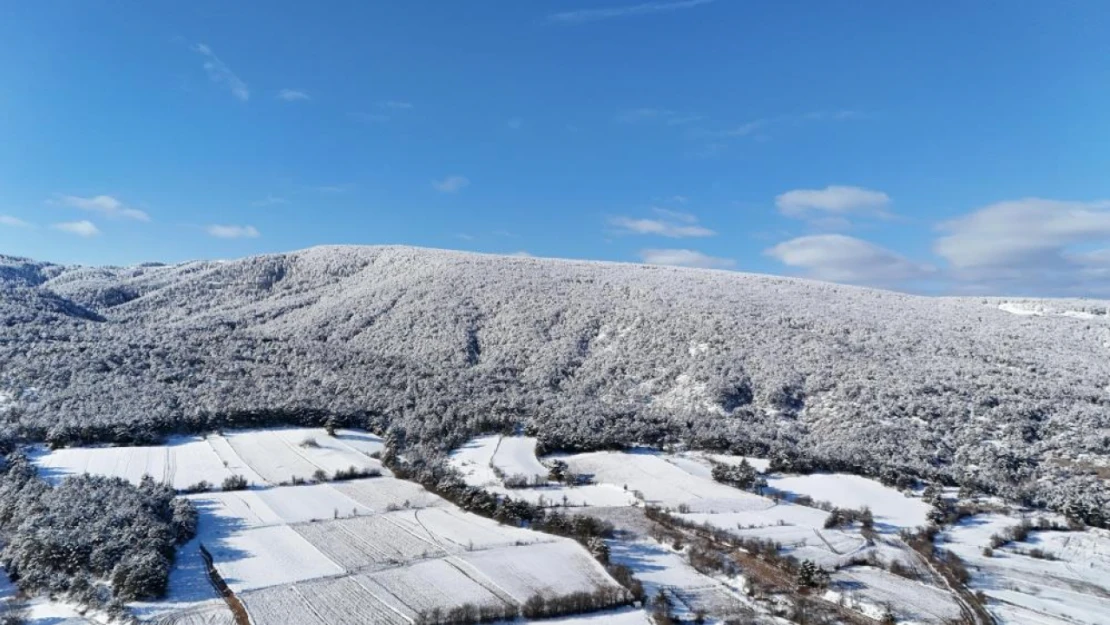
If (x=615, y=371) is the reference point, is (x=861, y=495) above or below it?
below

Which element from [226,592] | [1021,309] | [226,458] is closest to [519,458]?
[226,458]

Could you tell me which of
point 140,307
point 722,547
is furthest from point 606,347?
point 140,307

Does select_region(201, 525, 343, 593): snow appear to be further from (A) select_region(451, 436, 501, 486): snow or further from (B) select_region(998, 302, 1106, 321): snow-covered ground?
(B) select_region(998, 302, 1106, 321): snow-covered ground

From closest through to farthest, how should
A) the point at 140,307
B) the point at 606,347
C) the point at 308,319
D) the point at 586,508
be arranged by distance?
the point at 586,508
the point at 606,347
the point at 308,319
the point at 140,307

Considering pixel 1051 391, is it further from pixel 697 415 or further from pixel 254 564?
pixel 254 564

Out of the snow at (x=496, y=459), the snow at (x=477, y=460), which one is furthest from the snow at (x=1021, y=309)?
the snow at (x=477, y=460)

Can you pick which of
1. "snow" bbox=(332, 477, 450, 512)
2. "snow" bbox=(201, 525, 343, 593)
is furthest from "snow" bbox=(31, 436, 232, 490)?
"snow" bbox=(201, 525, 343, 593)

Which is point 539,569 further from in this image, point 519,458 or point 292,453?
point 292,453
